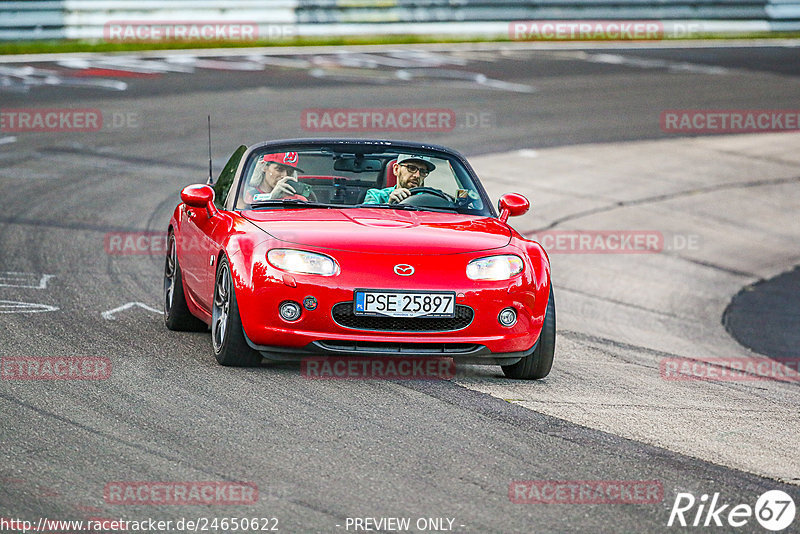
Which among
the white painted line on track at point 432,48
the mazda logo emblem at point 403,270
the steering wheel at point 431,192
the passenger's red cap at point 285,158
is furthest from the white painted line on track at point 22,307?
the white painted line on track at point 432,48

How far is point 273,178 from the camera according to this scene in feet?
26.4

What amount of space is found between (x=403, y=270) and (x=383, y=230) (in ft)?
1.46

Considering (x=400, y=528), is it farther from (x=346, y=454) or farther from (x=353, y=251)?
(x=353, y=251)

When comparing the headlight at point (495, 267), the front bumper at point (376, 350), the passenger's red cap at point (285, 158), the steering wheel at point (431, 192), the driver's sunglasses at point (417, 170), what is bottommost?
the front bumper at point (376, 350)

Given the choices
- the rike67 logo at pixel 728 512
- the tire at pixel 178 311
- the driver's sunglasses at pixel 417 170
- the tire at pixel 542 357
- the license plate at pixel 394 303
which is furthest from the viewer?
the tire at pixel 178 311

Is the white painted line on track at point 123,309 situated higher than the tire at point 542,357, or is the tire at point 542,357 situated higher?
the tire at point 542,357

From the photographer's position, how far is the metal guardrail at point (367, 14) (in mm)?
25766

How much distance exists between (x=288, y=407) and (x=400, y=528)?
174 centimetres

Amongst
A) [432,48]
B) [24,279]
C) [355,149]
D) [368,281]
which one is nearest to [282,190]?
[355,149]

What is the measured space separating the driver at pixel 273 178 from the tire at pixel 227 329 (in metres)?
0.67

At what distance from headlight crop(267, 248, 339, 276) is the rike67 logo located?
2.49 meters

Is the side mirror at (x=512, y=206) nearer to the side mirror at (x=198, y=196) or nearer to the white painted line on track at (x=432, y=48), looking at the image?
the side mirror at (x=198, y=196)

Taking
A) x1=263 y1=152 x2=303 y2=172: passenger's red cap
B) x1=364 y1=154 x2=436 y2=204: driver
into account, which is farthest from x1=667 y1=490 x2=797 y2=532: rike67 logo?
x1=263 y1=152 x2=303 y2=172: passenger's red cap

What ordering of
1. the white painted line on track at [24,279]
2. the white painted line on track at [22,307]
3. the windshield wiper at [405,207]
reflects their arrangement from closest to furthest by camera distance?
the windshield wiper at [405,207] < the white painted line on track at [22,307] < the white painted line on track at [24,279]
